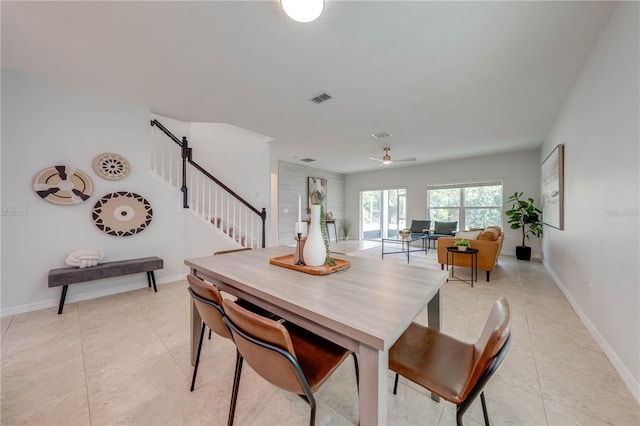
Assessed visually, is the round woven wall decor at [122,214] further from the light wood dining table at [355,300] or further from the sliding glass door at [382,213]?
the sliding glass door at [382,213]

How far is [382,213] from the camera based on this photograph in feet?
26.6

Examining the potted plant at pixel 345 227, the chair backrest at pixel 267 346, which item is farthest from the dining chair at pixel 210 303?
the potted plant at pixel 345 227

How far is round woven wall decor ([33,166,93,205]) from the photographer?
2561 mm

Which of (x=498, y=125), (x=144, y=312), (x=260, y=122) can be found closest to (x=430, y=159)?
(x=498, y=125)

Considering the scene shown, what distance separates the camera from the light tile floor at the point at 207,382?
1.27m

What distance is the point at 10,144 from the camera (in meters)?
2.41

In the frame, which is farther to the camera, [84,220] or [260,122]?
[260,122]

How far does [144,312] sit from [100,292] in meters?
0.96

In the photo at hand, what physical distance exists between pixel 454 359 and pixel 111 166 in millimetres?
3988

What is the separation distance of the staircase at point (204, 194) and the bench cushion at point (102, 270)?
0.98 metres

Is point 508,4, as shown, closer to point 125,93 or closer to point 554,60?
point 554,60

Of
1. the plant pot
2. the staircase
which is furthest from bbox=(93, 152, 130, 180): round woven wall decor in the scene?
the plant pot

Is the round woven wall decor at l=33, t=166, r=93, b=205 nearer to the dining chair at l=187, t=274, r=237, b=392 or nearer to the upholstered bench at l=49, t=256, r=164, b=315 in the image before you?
the upholstered bench at l=49, t=256, r=164, b=315

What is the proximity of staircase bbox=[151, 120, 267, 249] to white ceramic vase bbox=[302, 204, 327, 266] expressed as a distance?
292cm
